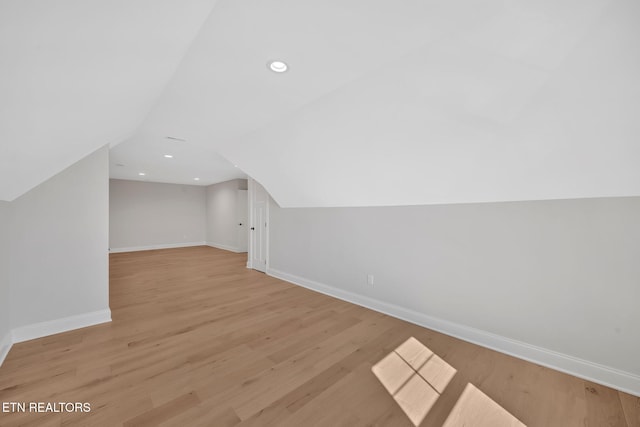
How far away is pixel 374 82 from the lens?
1943 mm

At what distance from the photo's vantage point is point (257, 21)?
1.45m

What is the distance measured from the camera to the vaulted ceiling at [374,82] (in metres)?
1.08

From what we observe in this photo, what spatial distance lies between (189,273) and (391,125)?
5.07 m

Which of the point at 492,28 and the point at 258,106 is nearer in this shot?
the point at 492,28

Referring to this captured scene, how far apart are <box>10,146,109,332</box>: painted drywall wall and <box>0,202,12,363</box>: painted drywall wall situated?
8cm

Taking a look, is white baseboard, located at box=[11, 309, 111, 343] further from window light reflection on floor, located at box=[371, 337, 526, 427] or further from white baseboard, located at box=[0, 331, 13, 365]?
window light reflection on floor, located at box=[371, 337, 526, 427]

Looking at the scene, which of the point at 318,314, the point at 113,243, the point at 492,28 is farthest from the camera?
the point at 113,243

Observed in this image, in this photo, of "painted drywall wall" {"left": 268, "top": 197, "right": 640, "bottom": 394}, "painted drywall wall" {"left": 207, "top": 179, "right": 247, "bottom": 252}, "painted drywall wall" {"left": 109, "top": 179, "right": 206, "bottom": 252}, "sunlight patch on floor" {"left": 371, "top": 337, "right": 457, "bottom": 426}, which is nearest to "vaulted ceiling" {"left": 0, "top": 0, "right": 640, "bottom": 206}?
"painted drywall wall" {"left": 268, "top": 197, "right": 640, "bottom": 394}

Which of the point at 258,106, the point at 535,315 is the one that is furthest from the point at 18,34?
the point at 535,315

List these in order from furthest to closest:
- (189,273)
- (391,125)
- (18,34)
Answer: (189,273), (391,125), (18,34)

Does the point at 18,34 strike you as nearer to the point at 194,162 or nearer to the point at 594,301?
the point at 594,301

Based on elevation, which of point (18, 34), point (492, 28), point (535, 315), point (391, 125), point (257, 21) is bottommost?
point (535, 315)

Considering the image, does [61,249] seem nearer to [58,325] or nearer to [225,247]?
[58,325]

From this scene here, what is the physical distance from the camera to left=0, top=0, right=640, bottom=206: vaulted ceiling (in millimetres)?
1076
